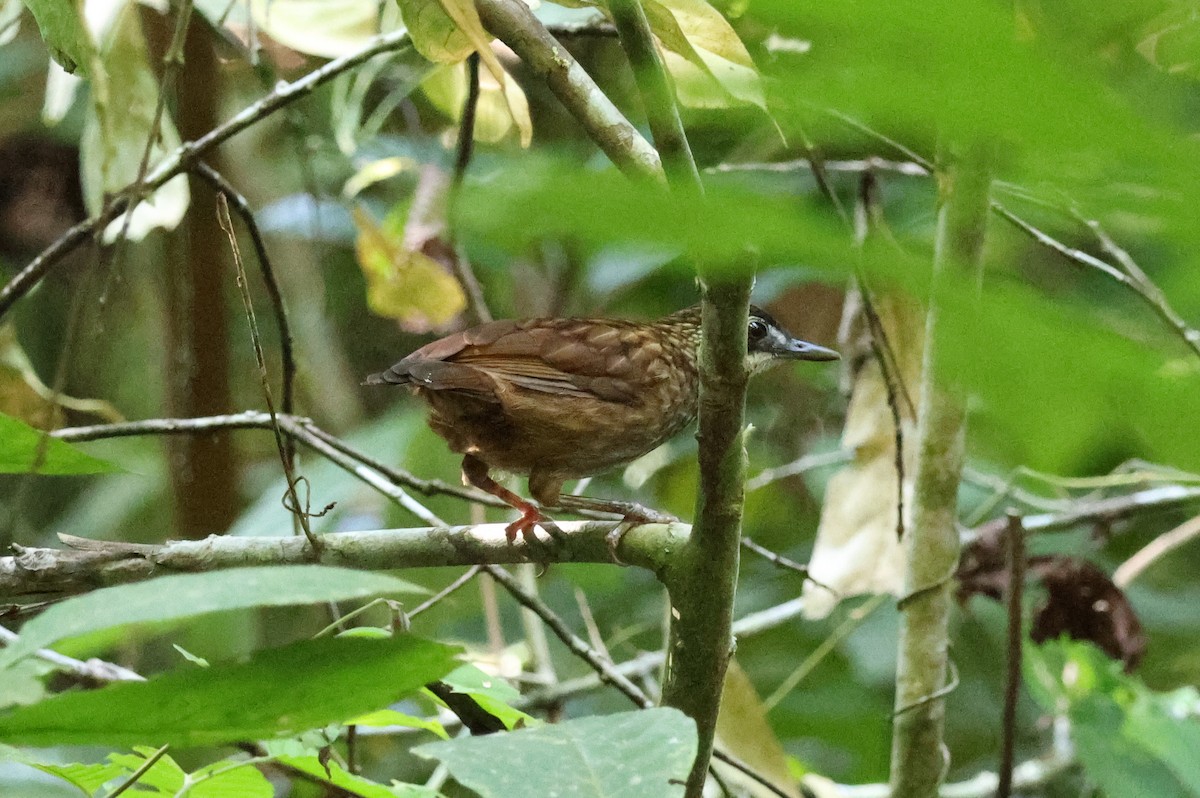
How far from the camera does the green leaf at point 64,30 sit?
5.03ft

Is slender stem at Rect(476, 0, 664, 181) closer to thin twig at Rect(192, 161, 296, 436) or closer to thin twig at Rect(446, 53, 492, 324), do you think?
thin twig at Rect(446, 53, 492, 324)

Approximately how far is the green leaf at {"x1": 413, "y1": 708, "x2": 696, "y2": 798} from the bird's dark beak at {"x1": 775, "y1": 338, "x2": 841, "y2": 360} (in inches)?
73.4

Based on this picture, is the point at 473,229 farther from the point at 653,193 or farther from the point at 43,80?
the point at 43,80

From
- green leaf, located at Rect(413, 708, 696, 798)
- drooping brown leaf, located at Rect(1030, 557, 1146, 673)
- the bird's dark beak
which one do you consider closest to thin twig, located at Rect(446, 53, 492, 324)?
green leaf, located at Rect(413, 708, 696, 798)

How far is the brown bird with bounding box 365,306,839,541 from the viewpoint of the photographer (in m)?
2.53

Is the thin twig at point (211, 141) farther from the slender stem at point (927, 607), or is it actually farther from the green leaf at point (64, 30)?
the slender stem at point (927, 607)

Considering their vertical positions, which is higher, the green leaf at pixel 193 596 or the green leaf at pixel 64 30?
the green leaf at pixel 64 30

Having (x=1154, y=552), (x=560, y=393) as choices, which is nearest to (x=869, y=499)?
(x=560, y=393)

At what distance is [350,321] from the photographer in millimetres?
5039

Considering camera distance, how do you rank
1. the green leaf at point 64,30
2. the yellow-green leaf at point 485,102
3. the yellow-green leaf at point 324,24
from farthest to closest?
the yellow-green leaf at point 324,24, the yellow-green leaf at point 485,102, the green leaf at point 64,30

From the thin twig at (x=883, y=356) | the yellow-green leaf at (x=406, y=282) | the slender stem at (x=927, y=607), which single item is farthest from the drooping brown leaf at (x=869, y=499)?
the yellow-green leaf at (x=406, y=282)

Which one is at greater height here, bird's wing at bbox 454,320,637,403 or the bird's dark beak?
bird's wing at bbox 454,320,637,403

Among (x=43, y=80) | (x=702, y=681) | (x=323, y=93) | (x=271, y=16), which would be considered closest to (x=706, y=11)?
(x=702, y=681)

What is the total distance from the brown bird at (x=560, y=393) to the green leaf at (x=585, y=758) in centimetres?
Result: 148
